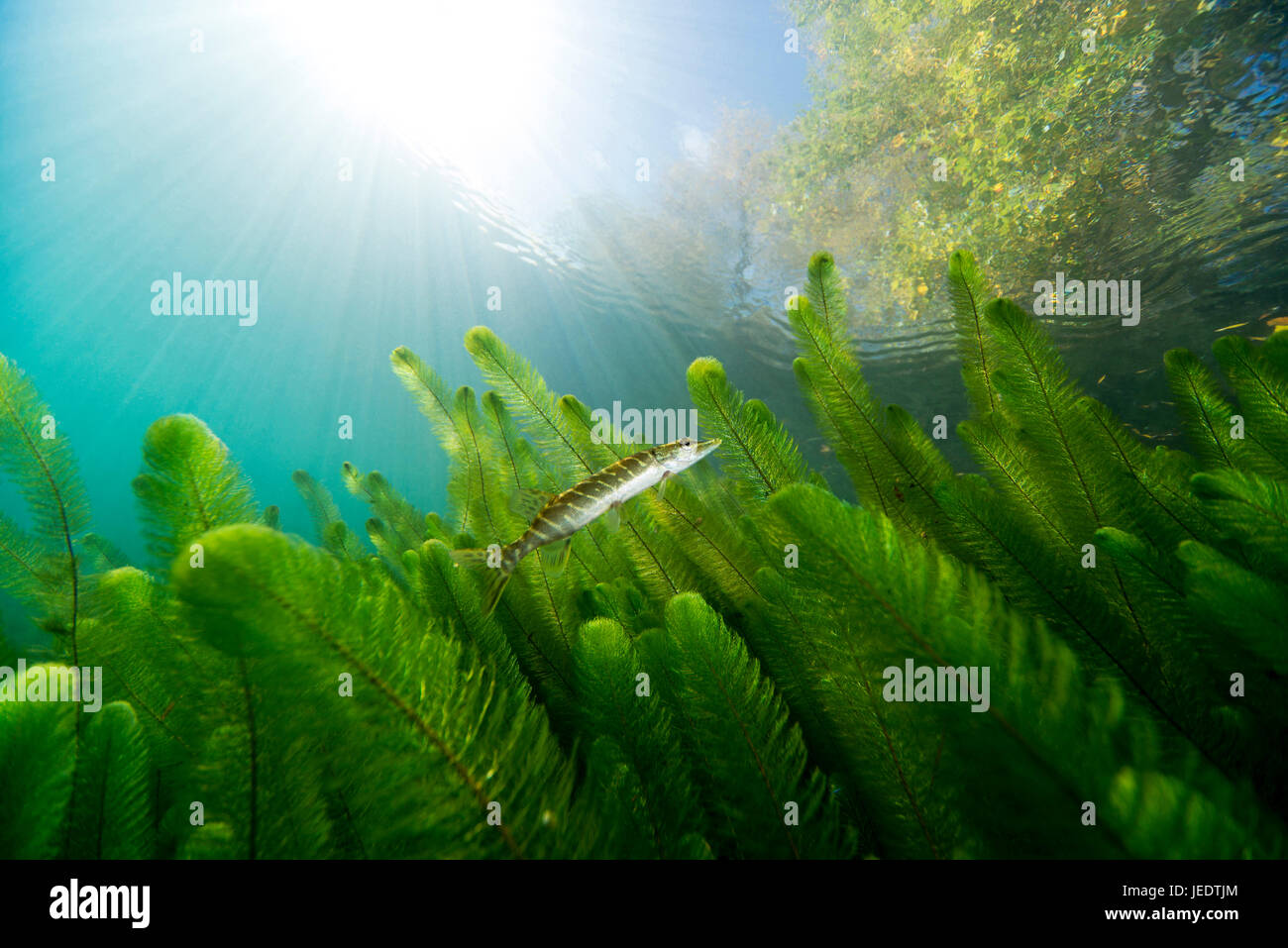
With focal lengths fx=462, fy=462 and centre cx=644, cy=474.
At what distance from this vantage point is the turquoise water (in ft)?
51.4

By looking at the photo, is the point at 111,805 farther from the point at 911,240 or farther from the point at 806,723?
the point at 911,240

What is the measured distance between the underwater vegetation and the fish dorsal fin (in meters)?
0.31

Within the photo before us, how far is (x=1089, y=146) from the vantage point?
10.0 m

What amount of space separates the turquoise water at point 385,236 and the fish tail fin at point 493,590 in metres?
15.4

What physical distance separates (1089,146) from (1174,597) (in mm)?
14260

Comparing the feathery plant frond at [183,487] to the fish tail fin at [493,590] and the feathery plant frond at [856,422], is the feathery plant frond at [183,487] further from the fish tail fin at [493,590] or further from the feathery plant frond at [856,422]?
the feathery plant frond at [856,422]

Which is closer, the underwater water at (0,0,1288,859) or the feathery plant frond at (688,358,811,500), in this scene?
the underwater water at (0,0,1288,859)

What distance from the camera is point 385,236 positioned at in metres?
35.2

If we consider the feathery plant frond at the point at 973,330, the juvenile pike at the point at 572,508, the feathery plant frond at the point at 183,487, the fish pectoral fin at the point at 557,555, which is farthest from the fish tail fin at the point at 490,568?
the feathery plant frond at the point at 973,330

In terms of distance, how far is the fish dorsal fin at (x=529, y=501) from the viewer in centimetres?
163

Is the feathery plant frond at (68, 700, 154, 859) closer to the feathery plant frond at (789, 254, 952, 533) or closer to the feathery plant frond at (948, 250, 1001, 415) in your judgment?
the feathery plant frond at (789, 254, 952, 533)

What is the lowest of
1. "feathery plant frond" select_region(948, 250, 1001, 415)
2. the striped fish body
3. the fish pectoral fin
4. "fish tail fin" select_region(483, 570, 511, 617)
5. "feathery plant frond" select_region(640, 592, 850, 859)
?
"feathery plant frond" select_region(640, 592, 850, 859)

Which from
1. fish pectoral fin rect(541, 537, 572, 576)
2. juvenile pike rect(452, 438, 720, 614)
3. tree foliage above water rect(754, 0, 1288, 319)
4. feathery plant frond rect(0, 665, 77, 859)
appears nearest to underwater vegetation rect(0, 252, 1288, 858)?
feathery plant frond rect(0, 665, 77, 859)
